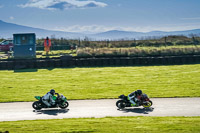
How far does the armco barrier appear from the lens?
118 ft

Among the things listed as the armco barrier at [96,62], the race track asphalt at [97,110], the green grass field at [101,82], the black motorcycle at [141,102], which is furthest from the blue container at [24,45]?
the black motorcycle at [141,102]

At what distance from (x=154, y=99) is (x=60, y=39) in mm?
42859

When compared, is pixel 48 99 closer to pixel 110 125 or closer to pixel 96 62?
pixel 110 125

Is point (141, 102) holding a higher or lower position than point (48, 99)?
lower

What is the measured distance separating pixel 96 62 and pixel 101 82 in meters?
9.73

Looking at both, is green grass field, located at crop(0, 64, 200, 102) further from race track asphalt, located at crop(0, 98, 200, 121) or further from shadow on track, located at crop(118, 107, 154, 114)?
shadow on track, located at crop(118, 107, 154, 114)

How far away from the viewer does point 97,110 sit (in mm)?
17938

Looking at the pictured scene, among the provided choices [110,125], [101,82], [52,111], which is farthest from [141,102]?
[101,82]

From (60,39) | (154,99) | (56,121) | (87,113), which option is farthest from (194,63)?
(60,39)

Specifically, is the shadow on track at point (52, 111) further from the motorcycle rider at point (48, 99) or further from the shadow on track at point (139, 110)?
the shadow on track at point (139, 110)

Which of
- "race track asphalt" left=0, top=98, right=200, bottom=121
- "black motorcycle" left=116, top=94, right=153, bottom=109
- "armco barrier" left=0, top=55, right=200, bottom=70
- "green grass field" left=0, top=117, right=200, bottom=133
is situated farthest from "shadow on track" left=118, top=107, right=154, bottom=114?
"armco barrier" left=0, top=55, right=200, bottom=70

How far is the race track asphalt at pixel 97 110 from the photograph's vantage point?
667 inches

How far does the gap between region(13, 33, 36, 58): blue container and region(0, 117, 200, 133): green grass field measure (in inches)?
958

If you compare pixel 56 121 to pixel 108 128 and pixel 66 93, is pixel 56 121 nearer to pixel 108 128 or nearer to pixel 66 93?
pixel 108 128
